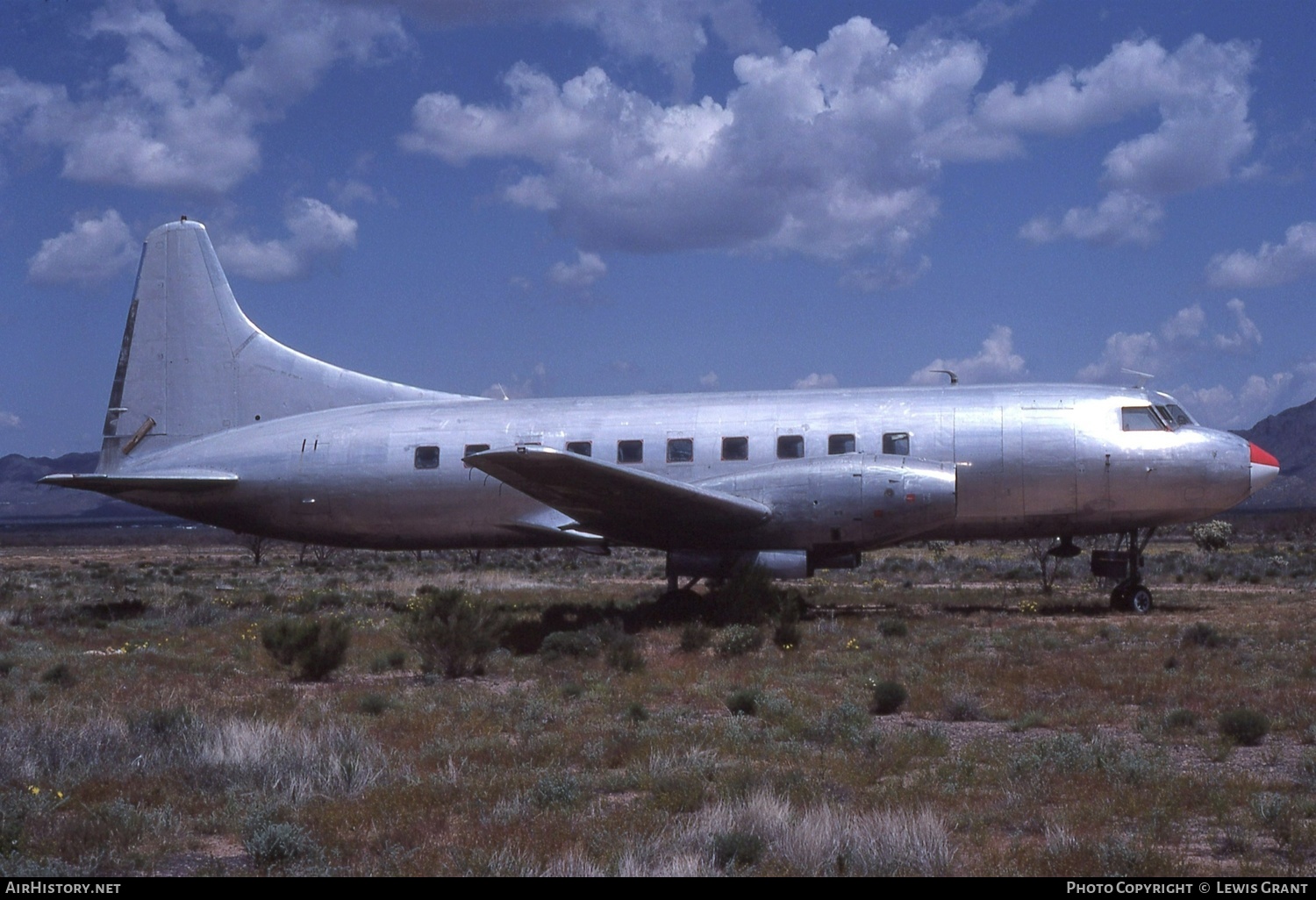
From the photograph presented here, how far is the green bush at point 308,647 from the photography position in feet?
44.6

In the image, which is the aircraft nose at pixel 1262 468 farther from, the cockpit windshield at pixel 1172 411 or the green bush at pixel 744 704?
the green bush at pixel 744 704

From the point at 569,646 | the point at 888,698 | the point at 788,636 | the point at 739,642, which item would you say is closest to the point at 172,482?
the point at 569,646

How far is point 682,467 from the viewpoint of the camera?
63.2ft

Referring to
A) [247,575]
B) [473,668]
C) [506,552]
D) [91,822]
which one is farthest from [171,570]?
[91,822]

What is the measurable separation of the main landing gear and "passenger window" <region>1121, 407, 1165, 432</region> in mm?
1795

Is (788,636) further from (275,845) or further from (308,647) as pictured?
(275,845)

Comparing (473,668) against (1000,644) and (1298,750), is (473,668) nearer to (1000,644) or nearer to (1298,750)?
(1000,644)

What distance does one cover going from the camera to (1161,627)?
17.0 m

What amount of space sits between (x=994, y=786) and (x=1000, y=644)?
307 inches

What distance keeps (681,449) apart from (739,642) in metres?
5.12

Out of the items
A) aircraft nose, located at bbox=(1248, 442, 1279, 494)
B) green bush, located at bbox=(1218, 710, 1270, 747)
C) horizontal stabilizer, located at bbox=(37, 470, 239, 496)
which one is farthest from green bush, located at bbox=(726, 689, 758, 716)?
horizontal stabilizer, located at bbox=(37, 470, 239, 496)

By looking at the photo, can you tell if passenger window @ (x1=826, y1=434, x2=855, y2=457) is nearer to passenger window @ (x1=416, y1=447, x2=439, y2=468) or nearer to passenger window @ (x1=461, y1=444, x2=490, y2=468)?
passenger window @ (x1=461, y1=444, x2=490, y2=468)

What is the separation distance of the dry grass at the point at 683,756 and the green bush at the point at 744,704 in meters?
0.05

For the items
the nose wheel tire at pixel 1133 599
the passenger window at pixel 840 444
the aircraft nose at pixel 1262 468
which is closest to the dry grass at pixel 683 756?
the nose wheel tire at pixel 1133 599
